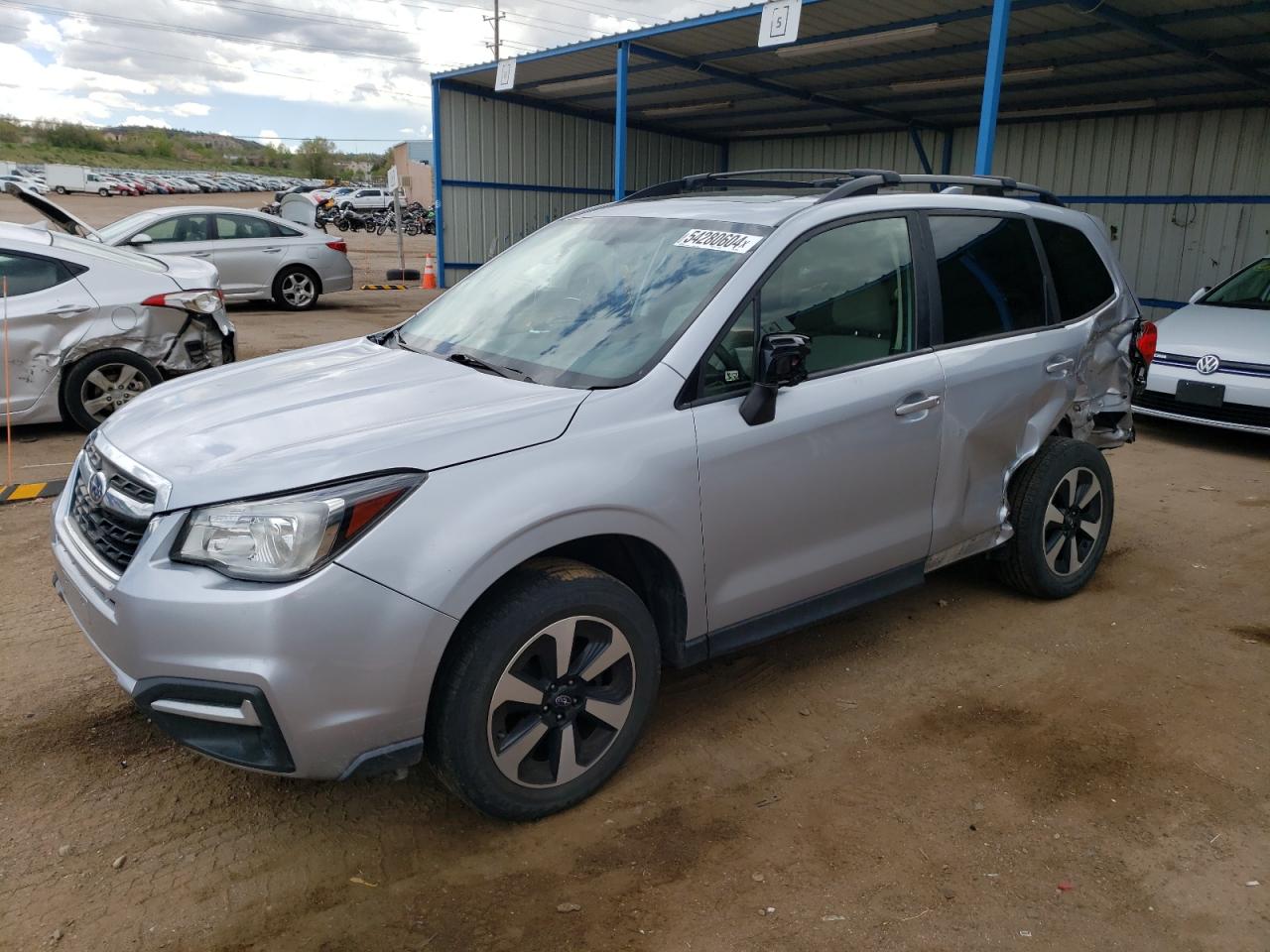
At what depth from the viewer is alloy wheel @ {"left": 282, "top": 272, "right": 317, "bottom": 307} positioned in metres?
14.1

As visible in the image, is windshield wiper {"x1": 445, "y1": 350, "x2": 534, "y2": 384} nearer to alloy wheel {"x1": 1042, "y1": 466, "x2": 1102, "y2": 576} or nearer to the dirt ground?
the dirt ground

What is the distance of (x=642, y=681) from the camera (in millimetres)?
2918

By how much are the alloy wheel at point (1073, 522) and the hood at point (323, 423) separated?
2546 mm

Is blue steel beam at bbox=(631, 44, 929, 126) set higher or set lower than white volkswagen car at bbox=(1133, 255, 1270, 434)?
higher

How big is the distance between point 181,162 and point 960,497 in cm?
12967

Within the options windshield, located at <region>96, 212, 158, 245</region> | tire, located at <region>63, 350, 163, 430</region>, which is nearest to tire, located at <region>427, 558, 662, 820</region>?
tire, located at <region>63, 350, 163, 430</region>

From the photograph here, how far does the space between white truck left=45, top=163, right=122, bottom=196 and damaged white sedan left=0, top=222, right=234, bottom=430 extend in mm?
55313

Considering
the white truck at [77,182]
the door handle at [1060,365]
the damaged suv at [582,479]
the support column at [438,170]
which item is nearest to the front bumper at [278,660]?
the damaged suv at [582,479]

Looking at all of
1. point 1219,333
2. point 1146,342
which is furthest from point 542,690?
point 1219,333

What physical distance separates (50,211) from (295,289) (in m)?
6.30

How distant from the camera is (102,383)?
6816mm

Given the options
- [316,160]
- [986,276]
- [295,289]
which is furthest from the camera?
[316,160]

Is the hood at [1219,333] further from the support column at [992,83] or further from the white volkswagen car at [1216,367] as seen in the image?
the support column at [992,83]

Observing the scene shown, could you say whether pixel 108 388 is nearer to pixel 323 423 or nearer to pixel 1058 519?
pixel 323 423
